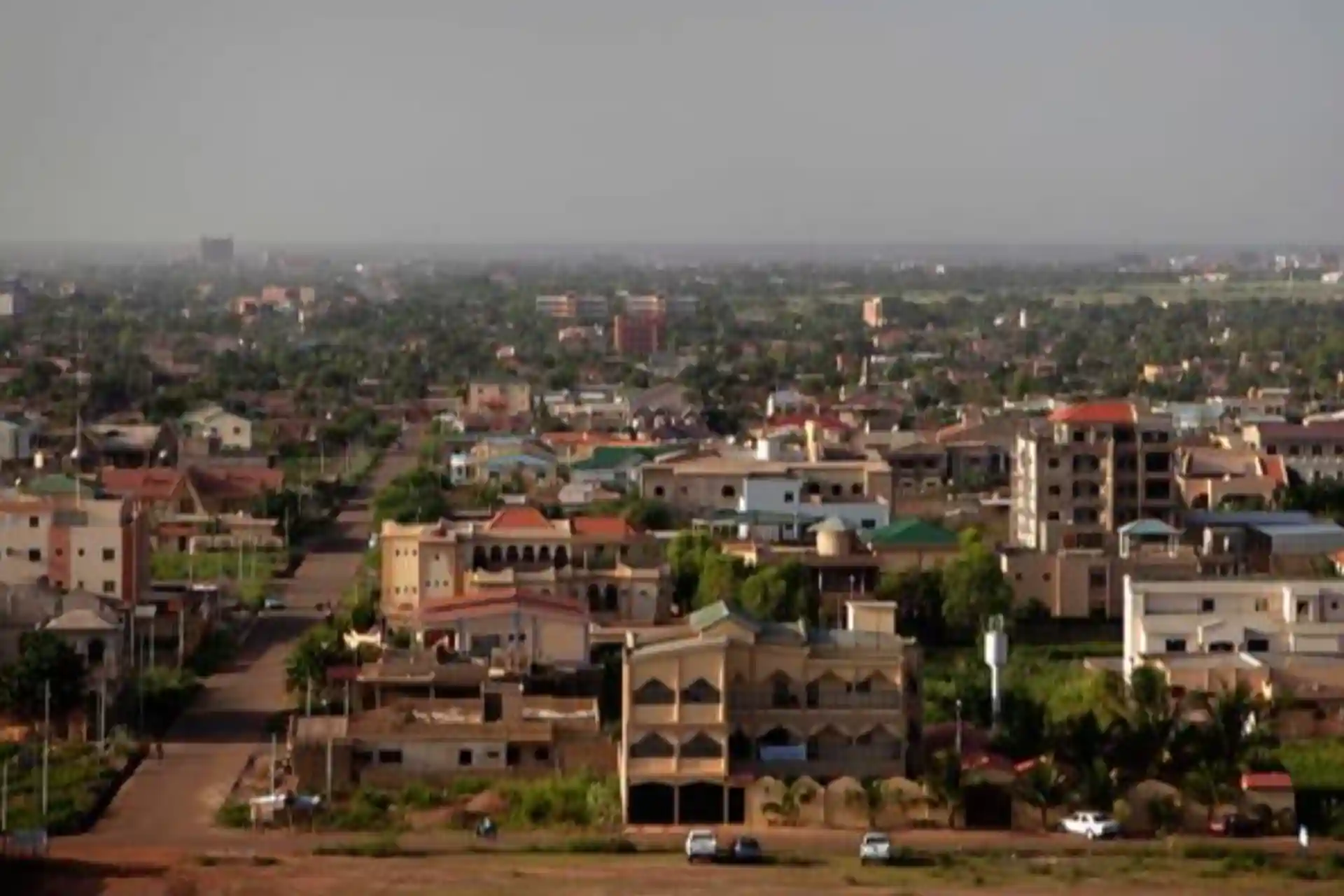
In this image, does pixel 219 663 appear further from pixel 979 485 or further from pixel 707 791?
pixel 979 485

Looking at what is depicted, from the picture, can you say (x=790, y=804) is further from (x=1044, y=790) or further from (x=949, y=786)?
(x=1044, y=790)

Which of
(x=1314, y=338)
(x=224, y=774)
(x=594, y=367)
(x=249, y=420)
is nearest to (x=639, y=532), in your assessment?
(x=224, y=774)

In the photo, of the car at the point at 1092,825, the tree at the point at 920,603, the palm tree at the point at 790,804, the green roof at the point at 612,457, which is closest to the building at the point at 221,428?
the green roof at the point at 612,457

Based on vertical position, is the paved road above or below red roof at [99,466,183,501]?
below

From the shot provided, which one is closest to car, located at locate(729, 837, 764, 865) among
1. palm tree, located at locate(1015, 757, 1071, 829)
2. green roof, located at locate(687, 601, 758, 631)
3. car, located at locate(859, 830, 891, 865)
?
car, located at locate(859, 830, 891, 865)

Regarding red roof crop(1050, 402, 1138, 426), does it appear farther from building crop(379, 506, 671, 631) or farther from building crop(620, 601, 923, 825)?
building crop(620, 601, 923, 825)

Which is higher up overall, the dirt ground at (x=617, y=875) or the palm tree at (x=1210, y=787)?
the palm tree at (x=1210, y=787)

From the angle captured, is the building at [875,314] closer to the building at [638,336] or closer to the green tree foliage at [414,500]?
the building at [638,336]
